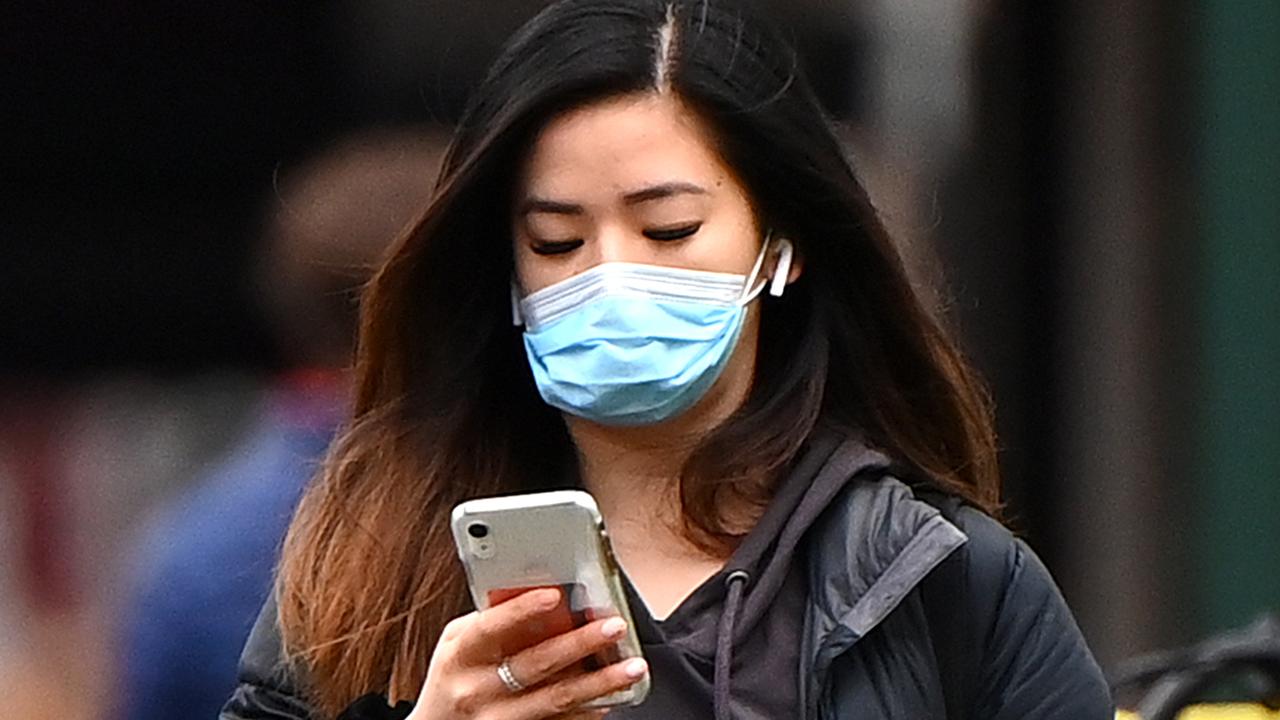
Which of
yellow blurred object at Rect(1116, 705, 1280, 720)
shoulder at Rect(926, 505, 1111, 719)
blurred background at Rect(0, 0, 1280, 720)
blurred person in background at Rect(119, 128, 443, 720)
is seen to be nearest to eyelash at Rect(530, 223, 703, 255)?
shoulder at Rect(926, 505, 1111, 719)

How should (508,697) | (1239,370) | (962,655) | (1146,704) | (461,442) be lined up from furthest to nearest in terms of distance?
(1239,370)
(1146,704)
(461,442)
(962,655)
(508,697)

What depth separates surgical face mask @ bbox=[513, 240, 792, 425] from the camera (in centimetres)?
263

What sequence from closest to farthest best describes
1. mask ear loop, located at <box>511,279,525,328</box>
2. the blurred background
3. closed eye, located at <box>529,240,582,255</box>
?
closed eye, located at <box>529,240,582,255</box>
mask ear loop, located at <box>511,279,525,328</box>
the blurred background

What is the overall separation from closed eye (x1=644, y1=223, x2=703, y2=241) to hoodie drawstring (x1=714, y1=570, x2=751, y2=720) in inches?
11.8

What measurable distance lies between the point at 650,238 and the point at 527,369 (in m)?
0.28

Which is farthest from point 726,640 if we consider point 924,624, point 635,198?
point 635,198

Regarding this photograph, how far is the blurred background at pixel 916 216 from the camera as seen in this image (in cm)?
645

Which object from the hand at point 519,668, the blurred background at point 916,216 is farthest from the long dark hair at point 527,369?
the blurred background at point 916,216

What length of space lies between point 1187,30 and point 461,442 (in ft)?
13.1

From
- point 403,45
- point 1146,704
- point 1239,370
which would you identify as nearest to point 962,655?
point 1146,704

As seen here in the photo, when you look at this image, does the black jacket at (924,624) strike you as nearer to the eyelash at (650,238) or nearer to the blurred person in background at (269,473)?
the eyelash at (650,238)

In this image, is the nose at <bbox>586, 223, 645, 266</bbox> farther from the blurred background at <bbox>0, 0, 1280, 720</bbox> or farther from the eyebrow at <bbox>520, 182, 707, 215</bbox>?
the blurred background at <bbox>0, 0, 1280, 720</bbox>

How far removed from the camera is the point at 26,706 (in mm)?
6961

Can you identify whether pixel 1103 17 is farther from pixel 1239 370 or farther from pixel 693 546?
pixel 693 546
